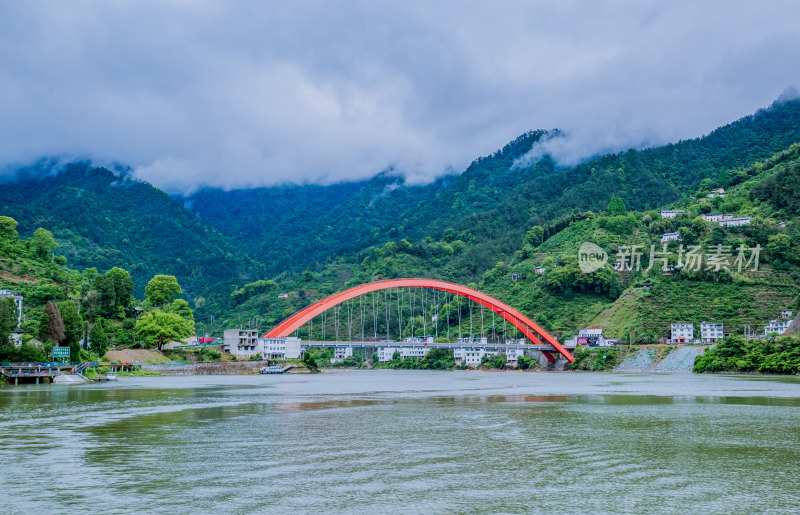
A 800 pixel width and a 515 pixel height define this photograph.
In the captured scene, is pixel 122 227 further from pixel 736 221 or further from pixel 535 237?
pixel 736 221

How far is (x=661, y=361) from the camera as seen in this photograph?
150 feet

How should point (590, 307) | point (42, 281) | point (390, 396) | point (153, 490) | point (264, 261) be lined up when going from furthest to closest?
point (264, 261), point (590, 307), point (42, 281), point (390, 396), point (153, 490)

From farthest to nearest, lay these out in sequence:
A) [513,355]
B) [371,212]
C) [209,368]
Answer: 1. [371,212]
2. [513,355]
3. [209,368]

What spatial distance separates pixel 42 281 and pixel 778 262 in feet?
177

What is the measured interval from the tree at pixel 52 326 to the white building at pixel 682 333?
37942mm

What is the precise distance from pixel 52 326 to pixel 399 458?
1130 inches

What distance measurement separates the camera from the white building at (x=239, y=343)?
1993 inches

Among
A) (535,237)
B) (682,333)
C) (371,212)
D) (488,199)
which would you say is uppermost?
(371,212)

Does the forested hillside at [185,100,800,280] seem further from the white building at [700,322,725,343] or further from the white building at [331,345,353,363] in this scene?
the white building at [700,322,725,343]

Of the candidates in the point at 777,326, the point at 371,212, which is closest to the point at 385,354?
the point at 777,326

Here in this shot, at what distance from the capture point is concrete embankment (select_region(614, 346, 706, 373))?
143ft

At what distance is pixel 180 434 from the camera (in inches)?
521

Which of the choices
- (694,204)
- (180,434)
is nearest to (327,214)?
(694,204)

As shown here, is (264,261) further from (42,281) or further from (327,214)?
(42,281)
